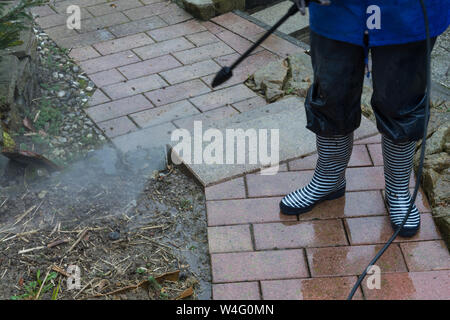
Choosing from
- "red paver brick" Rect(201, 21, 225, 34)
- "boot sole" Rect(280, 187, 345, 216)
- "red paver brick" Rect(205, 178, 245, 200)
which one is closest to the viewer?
"boot sole" Rect(280, 187, 345, 216)

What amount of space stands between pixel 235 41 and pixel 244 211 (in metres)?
1.91

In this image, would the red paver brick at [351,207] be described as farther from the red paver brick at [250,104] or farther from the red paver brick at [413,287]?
the red paver brick at [250,104]

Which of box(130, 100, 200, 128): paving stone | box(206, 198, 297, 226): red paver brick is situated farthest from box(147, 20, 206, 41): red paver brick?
box(206, 198, 297, 226): red paver brick

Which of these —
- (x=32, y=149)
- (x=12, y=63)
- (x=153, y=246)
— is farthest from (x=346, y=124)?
(x=12, y=63)

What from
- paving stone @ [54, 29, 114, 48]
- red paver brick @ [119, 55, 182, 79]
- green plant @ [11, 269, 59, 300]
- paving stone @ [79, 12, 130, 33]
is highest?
green plant @ [11, 269, 59, 300]

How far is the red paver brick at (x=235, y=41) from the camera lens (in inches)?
165

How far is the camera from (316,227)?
2625mm

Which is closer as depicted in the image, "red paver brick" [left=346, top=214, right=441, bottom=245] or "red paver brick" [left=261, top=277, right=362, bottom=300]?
"red paver brick" [left=261, top=277, right=362, bottom=300]

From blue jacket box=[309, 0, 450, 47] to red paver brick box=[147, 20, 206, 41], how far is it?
2.38m

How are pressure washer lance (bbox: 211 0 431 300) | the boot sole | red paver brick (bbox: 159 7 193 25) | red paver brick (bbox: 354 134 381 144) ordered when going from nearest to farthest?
pressure washer lance (bbox: 211 0 431 300), the boot sole, red paver brick (bbox: 354 134 381 144), red paver brick (bbox: 159 7 193 25)

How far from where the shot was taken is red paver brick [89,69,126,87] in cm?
389

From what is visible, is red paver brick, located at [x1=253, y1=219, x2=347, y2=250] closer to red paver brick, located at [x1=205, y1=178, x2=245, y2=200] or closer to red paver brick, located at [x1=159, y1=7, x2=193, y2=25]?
red paver brick, located at [x1=205, y1=178, x2=245, y2=200]

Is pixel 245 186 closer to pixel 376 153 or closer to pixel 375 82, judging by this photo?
pixel 376 153

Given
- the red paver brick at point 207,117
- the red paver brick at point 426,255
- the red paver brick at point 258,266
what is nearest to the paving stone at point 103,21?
the red paver brick at point 207,117
